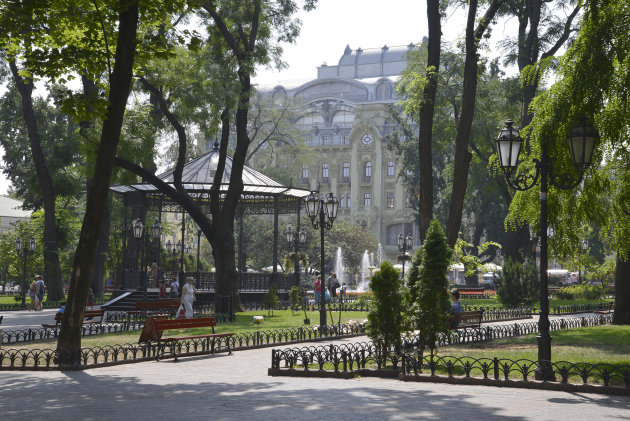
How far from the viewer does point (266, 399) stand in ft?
30.1

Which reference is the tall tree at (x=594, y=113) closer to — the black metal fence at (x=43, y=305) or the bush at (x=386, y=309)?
the bush at (x=386, y=309)

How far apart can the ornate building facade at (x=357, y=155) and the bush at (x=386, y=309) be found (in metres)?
59.2

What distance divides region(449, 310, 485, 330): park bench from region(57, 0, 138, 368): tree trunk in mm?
8066

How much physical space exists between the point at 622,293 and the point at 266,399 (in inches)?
561

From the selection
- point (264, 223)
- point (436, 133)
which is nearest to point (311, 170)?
point (264, 223)

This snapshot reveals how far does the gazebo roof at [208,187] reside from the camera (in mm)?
29078

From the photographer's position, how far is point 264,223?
61.8 m

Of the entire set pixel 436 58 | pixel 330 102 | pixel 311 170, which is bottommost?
pixel 436 58

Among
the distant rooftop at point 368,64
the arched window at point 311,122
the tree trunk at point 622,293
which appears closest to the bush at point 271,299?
the tree trunk at point 622,293

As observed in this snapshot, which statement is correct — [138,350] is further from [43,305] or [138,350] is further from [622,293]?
[43,305]

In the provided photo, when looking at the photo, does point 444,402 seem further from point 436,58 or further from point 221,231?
point 221,231

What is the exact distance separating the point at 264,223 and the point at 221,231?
36.7m

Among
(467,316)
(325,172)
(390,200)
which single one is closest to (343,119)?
(325,172)

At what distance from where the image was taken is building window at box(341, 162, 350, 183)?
7862 centimetres
